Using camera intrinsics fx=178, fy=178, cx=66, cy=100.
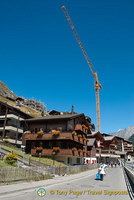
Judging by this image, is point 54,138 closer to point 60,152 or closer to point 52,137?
point 52,137

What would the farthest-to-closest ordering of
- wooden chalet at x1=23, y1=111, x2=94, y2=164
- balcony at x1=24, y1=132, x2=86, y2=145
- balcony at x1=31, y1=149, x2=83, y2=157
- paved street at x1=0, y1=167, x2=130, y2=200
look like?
wooden chalet at x1=23, y1=111, x2=94, y2=164 → balcony at x1=24, y1=132, x2=86, y2=145 → balcony at x1=31, y1=149, x2=83, y2=157 → paved street at x1=0, y1=167, x2=130, y2=200

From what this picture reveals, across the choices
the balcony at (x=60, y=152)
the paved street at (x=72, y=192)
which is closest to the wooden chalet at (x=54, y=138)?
the balcony at (x=60, y=152)

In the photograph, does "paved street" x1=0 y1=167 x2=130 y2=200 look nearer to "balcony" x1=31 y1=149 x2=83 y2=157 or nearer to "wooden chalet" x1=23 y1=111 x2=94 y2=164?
"balcony" x1=31 y1=149 x2=83 y2=157

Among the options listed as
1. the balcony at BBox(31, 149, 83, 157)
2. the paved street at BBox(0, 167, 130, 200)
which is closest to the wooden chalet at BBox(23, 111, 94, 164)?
the balcony at BBox(31, 149, 83, 157)

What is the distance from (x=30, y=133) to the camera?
3347 cm

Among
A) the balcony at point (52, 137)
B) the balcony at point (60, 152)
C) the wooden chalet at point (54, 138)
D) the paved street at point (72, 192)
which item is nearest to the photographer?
the paved street at point (72, 192)

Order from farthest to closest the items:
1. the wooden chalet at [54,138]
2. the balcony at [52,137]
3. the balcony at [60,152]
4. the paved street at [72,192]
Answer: the wooden chalet at [54,138] < the balcony at [52,137] < the balcony at [60,152] < the paved street at [72,192]

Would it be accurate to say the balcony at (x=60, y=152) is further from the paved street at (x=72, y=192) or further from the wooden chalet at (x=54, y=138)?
the paved street at (x=72, y=192)

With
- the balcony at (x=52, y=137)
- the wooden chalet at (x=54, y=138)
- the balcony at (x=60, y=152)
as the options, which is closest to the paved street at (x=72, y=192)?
the balcony at (x=60, y=152)

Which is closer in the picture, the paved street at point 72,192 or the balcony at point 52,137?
the paved street at point 72,192

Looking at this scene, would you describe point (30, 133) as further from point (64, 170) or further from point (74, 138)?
point (64, 170)

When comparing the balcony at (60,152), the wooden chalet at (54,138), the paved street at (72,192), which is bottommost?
the paved street at (72,192)

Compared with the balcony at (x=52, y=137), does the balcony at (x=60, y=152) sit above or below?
below

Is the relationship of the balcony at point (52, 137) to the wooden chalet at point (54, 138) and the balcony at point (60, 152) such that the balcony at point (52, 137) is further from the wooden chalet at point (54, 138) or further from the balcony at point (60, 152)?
the balcony at point (60, 152)
